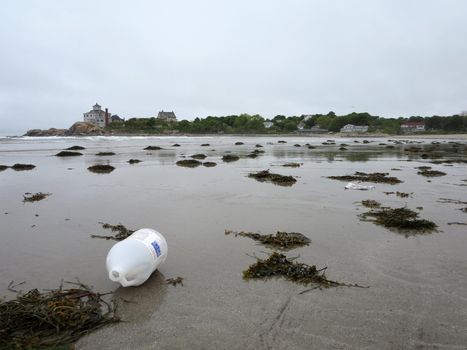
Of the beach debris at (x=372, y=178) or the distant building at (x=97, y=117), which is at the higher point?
the distant building at (x=97, y=117)

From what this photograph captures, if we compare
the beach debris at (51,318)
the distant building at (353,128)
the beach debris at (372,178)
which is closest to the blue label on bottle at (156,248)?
the beach debris at (51,318)

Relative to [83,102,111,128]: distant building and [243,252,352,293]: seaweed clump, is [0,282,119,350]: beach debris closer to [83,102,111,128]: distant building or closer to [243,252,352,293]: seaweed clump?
[243,252,352,293]: seaweed clump

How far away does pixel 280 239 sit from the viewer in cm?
581

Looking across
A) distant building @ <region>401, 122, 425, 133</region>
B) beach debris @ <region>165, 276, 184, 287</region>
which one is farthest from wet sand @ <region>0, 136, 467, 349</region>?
distant building @ <region>401, 122, 425, 133</region>

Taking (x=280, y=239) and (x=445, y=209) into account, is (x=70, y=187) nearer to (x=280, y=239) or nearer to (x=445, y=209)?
(x=280, y=239)

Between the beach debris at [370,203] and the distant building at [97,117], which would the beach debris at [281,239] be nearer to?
the beach debris at [370,203]

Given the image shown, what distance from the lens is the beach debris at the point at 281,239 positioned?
222 inches

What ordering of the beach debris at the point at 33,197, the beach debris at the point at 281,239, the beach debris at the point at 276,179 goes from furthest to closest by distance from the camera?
1. the beach debris at the point at 276,179
2. the beach debris at the point at 33,197
3. the beach debris at the point at 281,239

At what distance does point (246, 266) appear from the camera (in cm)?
480

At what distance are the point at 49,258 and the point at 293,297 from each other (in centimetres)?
364

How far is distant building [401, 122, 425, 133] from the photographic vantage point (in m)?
136

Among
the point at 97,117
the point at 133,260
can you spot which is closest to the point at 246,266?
the point at 133,260

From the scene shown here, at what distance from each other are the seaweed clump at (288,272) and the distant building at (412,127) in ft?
486

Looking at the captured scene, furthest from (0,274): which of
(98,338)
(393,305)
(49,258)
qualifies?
(393,305)
